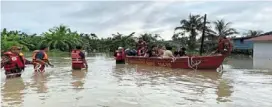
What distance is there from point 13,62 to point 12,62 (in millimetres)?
27

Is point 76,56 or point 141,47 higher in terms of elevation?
point 141,47

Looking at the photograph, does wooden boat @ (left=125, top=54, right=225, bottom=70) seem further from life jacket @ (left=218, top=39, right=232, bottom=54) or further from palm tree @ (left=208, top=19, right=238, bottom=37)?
palm tree @ (left=208, top=19, right=238, bottom=37)

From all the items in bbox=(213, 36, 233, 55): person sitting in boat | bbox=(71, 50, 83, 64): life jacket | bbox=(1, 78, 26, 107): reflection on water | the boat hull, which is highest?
bbox=(213, 36, 233, 55): person sitting in boat

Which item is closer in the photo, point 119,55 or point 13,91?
point 13,91

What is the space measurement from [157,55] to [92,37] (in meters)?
45.4

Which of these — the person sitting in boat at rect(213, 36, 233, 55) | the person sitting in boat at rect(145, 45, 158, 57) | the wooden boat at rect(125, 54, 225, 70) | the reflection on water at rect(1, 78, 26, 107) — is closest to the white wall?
the person sitting in boat at rect(145, 45, 158, 57)

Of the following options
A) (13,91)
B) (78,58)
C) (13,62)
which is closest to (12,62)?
(13,62)

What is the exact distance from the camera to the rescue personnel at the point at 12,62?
10367 mm

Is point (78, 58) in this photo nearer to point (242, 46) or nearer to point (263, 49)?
point (263, 49)

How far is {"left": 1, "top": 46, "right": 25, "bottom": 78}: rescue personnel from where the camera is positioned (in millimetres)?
10367

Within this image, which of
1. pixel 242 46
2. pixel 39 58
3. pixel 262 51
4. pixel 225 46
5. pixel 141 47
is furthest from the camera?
pixel 242 46

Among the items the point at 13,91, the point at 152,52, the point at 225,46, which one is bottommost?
the point at 13,91

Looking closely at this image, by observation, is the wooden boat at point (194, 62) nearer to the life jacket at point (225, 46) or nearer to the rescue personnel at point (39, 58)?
the life jacket at point (225, 46)

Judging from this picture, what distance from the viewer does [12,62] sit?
412 inches
